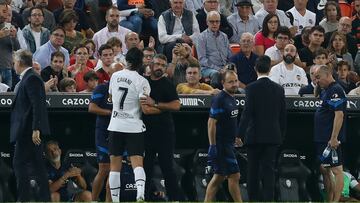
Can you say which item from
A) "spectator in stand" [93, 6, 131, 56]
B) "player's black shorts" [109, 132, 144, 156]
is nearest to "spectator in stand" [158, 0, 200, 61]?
"spectator in stand" [93, 6, 131, 56]

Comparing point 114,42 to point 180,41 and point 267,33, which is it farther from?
point 267,33

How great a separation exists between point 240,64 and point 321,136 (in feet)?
8.31

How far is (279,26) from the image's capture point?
73.7 ft

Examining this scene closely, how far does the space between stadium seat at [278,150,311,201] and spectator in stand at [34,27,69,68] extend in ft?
10.7

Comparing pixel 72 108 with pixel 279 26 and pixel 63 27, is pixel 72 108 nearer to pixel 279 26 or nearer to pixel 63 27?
pixel 63 27

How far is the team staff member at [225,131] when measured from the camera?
18.8 m

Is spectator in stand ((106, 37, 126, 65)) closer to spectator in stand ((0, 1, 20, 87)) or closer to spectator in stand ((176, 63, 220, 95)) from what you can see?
spectator in stand ((176, 63, 220, 95))

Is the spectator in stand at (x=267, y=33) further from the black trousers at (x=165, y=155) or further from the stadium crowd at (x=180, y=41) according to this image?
the black trousers at (x=165, y=155)

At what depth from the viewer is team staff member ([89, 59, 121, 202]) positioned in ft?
62.4

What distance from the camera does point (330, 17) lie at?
2394 cm

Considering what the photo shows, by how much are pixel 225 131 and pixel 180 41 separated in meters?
3.60

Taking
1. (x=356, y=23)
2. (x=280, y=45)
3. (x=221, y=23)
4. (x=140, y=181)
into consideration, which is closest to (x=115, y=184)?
(x=140, y=181)

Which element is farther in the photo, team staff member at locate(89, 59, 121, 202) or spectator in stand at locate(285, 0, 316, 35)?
spectator in stand at locate(285, 0, 316, 35)

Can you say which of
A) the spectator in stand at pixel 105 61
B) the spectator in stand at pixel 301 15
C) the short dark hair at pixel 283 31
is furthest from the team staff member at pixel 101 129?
the spectator in stand at pixel 301 15
